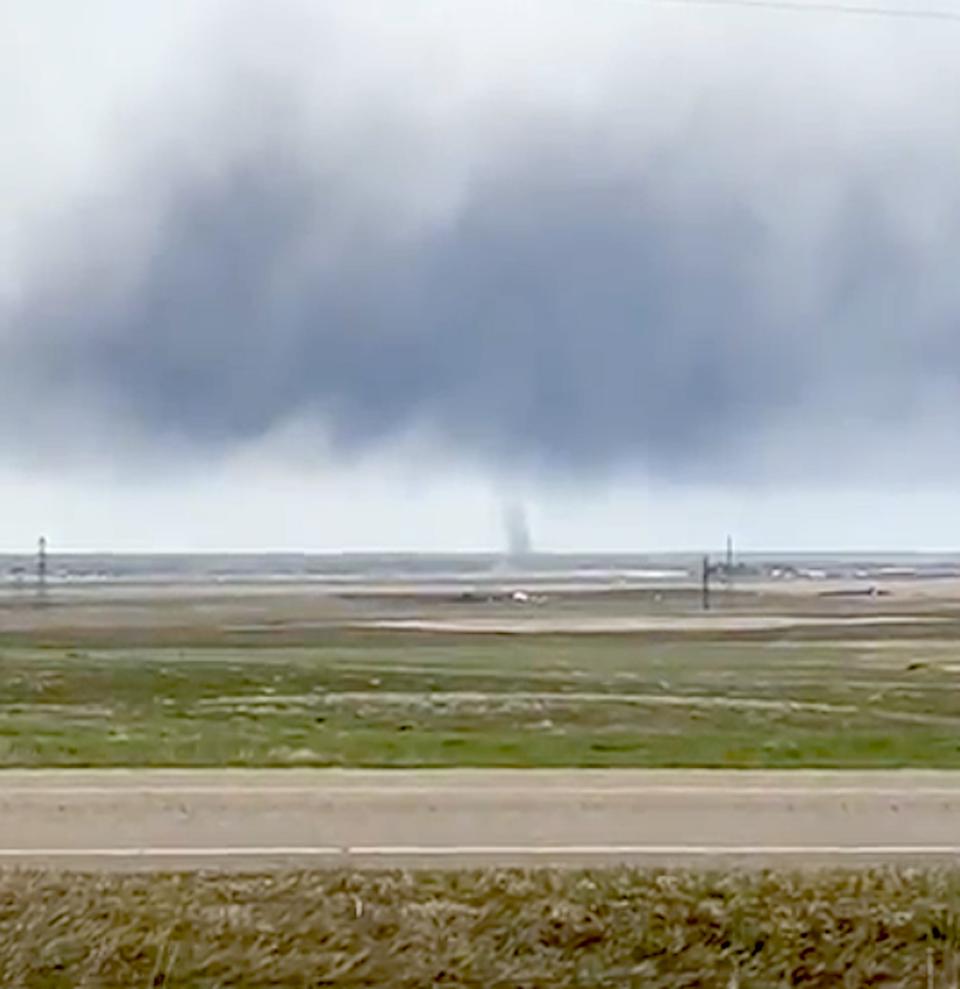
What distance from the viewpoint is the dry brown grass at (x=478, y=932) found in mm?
4730

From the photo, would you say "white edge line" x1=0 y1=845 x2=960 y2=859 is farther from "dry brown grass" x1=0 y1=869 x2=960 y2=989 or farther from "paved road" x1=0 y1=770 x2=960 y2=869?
"dry brown grass" x1=0 y1=869 x2=960 y2=989

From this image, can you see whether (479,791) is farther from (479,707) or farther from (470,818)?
(479,707)

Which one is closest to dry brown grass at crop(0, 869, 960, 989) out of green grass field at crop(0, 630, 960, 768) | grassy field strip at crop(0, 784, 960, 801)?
grassy field strip at crop(0, 784, 960, 801)

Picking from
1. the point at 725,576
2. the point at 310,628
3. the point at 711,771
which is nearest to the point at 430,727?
the point at 711,771

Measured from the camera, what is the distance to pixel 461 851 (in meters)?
6.47

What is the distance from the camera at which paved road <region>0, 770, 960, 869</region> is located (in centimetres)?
643

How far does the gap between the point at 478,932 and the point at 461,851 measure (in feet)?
4.78

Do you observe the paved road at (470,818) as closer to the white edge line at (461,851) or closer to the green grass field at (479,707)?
the white edge line at (461,851)

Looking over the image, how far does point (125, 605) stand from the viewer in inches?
1080

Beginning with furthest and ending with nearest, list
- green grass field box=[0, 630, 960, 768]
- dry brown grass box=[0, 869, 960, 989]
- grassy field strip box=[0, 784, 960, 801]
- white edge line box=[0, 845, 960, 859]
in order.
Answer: green grass field box=[0, 630, 960, 768]
grassy field strip box=[0, 784, 960, 801]
white edge line box=[0, 845, 960, 859]
dry brown grass box=[0, 869, 960, 989]

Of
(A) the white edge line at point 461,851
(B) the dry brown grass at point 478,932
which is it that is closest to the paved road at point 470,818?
(A) the white edge line at point 461,851

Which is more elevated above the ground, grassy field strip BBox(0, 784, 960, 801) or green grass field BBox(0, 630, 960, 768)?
green grass field BBox(0, 630, 960, 768)

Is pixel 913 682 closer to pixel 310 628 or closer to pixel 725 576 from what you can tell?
pixel 310 628

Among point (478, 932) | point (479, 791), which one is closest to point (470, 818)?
point (479, 791)
